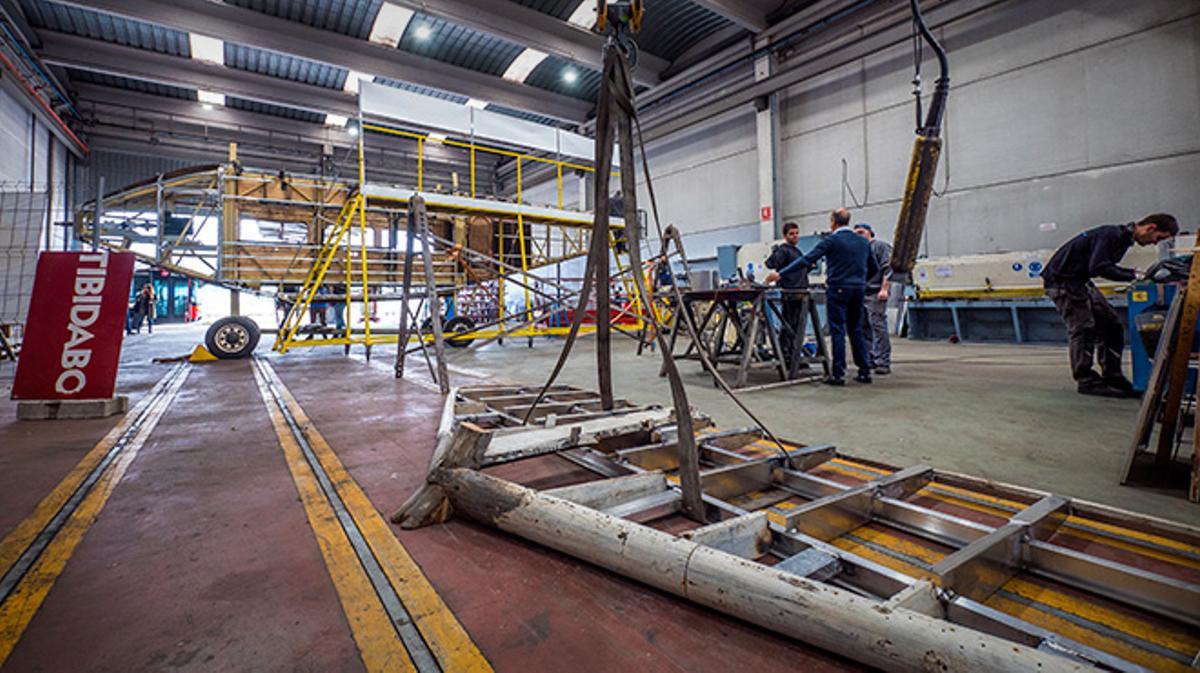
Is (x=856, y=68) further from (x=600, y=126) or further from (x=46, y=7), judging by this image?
(x=46, y=7)

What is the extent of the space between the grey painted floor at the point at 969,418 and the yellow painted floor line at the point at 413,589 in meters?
2.27

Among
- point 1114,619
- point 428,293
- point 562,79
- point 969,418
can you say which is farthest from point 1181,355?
point 562,79

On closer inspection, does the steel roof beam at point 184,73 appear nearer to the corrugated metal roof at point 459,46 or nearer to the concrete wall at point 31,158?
the concrete wall at point 31,158

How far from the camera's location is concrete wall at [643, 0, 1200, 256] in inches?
305

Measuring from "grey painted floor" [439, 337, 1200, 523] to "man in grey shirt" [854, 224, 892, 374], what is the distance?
9.7 inches

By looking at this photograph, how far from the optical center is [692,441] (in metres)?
1.78

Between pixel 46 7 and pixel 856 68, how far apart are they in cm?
1731

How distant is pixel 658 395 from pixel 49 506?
3816 millimetres

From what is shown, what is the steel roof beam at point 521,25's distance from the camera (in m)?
9.95

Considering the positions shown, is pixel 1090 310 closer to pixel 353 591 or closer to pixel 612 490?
pixel 612 490

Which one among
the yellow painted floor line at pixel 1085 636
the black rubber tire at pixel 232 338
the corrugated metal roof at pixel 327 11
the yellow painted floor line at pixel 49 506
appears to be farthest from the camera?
the corrugated metal roof at pixel 327 11

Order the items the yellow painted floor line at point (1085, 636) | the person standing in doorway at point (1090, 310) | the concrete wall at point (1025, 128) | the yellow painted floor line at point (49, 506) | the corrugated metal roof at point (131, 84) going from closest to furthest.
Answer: the yellow painted floor line at point (1085, 636) < the yellow painted floor line at point (49, 506) < the person standing in doorway at point (1090, 310) < the concrete wall at point (1025, 128) < the corrugated metal roof at point (131, 84)

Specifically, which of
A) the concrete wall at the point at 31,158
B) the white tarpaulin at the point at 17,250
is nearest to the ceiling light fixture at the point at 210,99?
the concrete wall at the point at 31,158

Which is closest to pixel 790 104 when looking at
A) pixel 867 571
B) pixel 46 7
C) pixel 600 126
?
pixel 600 126
